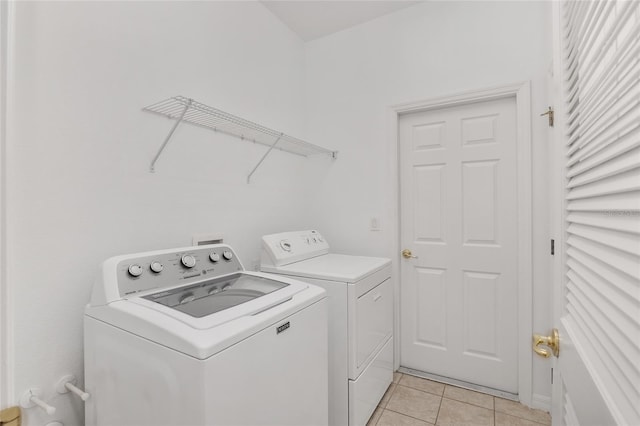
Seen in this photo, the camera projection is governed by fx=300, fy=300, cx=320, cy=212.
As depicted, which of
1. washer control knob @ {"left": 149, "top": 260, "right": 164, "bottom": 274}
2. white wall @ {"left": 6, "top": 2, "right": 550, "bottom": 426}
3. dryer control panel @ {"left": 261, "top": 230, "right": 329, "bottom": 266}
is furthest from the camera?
dryer control panel @ {"left": 261, "top": 230, "right": 329, "bottom": 266}

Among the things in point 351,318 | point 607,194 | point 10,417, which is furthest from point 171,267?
point 607,194

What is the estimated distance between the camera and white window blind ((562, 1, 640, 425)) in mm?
439

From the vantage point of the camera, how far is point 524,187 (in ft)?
→ 6.50

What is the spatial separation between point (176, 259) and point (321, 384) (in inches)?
34.2

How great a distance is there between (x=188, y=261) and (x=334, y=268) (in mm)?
862

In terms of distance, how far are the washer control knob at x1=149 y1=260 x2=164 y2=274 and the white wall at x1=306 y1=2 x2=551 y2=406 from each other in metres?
1.58

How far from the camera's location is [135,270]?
1.22 m

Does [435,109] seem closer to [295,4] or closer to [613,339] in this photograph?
[295,4]

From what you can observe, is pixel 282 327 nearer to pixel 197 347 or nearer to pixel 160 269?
pixel 197 347

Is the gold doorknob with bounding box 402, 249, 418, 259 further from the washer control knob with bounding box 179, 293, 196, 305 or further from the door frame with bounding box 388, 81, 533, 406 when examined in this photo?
the washer control knob with bounding box 179, 293, 196, 305

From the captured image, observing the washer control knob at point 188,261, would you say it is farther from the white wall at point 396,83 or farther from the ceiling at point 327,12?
the ceiling at point 327,12

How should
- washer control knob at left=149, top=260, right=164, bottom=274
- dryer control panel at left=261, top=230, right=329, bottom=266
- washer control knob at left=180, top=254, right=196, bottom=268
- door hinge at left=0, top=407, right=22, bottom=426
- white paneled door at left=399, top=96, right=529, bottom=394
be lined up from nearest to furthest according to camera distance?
1. door hinge at left=0, top=407, right=22, bottom=426
2. washer control knob at left=149, top=260, right=164, bottom=274
3. washer control knob at left=180, top=254, right=196, bottom=268
4. dryer control panel at left=261, top=230, right=329, bottom=266
5. white paneled door at left=399, top=96, right=529, bottom=394

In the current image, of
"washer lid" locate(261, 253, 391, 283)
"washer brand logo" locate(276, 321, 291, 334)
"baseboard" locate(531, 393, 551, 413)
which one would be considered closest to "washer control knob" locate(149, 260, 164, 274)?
"washer brand logo" locate(276, 321, 291, 334)

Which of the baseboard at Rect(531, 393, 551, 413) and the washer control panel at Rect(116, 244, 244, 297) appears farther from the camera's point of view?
the baseboard at Rect(531, 393, 551, 413)
